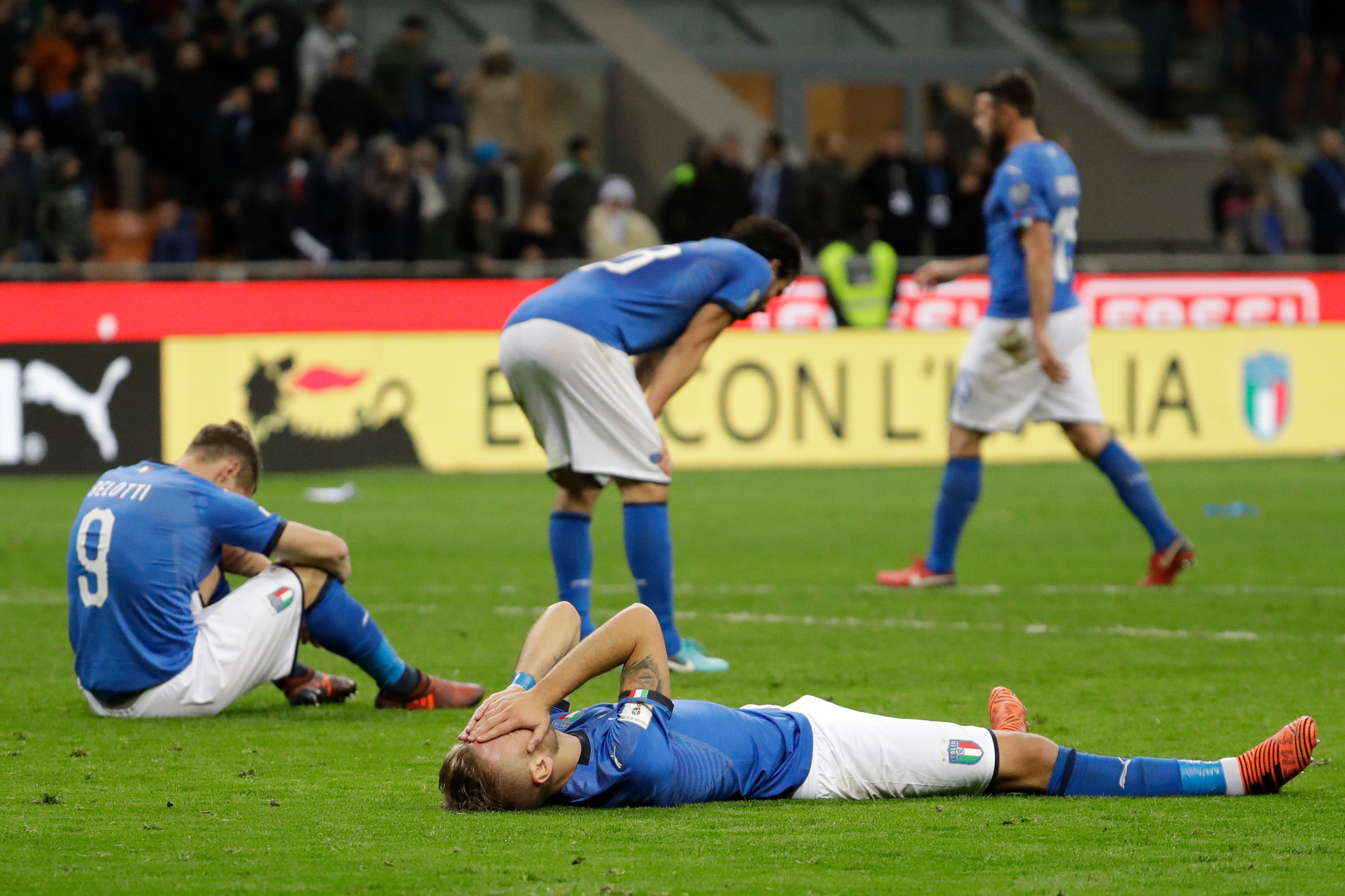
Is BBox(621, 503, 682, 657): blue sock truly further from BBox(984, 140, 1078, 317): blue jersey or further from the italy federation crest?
the italy federation crest

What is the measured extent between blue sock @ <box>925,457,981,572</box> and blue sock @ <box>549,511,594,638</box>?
2.75 m

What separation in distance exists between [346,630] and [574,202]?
14166 millimetres

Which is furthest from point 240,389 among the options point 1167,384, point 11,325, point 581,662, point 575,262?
point 581,662

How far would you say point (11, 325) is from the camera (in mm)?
16219

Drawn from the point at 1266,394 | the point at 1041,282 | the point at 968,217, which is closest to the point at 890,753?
the point at 1041,282

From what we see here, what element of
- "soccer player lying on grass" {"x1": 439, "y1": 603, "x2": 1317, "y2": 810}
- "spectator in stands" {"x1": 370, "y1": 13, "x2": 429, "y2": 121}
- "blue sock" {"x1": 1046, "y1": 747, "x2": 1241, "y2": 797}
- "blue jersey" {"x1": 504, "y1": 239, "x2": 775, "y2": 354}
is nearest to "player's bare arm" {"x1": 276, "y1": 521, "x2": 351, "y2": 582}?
"soccer player lying on grass" {"x1": 439, "y1": 603, "x2": 1317, "y2": 810}

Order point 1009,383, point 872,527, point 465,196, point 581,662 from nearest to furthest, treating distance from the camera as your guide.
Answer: point 581,662 → point 1009,383 → point 872,527 → point 465,196

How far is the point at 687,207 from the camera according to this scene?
20.9 m

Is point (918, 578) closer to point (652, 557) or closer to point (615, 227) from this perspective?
point (652, 557)

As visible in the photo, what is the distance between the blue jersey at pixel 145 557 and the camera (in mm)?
6516

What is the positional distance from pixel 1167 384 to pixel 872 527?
222 inches

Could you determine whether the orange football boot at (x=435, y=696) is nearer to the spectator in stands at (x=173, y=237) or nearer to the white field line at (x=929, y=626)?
the white field line at (x=929, y=626)

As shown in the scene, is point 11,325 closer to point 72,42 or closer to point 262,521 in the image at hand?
point 72,42

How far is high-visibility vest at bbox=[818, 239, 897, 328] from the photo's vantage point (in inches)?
730
